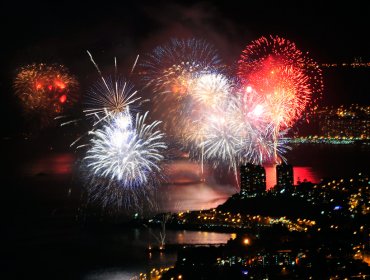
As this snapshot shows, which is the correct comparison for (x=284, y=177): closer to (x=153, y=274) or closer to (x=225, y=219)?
(x=225, y=219)

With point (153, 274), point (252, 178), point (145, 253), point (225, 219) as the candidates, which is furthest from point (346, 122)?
point (153, 274)

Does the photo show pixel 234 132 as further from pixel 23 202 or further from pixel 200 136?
pixel 23 202

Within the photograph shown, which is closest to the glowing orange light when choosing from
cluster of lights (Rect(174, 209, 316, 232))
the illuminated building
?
cluster of lights (Rect(174, 209, 316, 232))

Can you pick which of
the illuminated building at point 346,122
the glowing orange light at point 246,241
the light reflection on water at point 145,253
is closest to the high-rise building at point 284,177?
the light reflection on water at point 145,253

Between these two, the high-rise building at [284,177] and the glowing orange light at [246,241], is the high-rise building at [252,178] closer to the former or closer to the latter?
the high-rise building at [284,177]

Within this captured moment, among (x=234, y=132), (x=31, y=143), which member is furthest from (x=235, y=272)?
(x=31, y=143)

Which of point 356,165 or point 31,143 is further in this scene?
point 31,143
